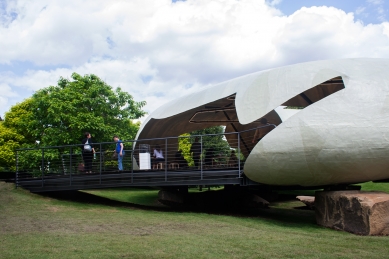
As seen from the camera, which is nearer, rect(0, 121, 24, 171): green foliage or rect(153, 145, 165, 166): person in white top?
rect(153, 145, 165, 166): person in white top

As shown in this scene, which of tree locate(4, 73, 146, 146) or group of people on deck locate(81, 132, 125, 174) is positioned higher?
tree locate(4, 73, 146, 146)

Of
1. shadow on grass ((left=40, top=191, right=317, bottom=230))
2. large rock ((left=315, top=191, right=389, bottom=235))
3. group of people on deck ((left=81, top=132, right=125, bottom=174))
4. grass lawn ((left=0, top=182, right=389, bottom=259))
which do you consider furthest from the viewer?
group of people on deck ((left=81, top=132, right=125, bottom=174))

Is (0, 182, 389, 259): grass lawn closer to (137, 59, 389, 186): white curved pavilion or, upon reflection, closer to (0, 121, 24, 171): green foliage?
(137, 59, 389, 186): white curved pavilion

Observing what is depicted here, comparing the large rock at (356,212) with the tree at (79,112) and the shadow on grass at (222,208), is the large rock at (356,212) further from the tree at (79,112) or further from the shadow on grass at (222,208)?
the tree at (79,112)

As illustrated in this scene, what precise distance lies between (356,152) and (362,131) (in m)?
0.51

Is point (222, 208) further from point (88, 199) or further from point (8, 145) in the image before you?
point (8, 145)

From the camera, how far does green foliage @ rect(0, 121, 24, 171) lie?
27328mm

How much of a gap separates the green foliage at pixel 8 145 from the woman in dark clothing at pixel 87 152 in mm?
14717

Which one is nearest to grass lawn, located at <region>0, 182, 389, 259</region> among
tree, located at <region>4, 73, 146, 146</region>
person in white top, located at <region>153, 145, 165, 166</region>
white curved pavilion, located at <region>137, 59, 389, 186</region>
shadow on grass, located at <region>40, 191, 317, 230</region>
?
shadow on grass, located at <region>40, 191, 317, 230</region>

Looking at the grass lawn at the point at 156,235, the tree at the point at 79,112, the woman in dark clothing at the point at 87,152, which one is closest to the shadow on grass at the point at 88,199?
the grass lawn at the point at 156,235

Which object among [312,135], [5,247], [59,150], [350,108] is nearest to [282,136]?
[312,135]

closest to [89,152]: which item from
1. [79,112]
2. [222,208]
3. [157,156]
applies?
[157,156]

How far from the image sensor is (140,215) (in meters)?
11.7

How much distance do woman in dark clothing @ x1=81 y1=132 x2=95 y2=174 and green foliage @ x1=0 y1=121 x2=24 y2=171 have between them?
1472 cm
